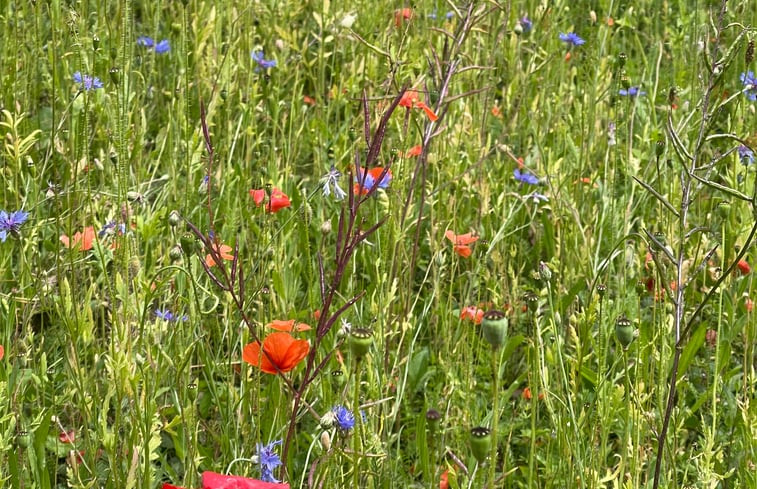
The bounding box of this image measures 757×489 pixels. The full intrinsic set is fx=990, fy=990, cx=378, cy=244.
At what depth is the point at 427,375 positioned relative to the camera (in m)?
2.13

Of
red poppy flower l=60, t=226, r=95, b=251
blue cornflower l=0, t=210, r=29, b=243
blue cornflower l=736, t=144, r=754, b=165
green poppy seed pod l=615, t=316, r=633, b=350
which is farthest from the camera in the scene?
blue cornflower l=736, t=144, r=754, b=165

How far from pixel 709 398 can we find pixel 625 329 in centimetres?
81

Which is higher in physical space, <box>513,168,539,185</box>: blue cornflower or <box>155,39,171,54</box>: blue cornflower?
<box>155,39,171,54</box>: blue cornflower

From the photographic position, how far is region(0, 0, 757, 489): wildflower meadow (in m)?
1.51

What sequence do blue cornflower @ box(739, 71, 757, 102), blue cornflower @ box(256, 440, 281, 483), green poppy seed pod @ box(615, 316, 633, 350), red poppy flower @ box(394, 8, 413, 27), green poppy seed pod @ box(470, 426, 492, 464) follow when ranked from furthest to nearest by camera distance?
blue cornflower @ box(739, 71, 757, 102)
red poppy flower @ box(394, 8, 413, 27)
blue cornflower @ box(256, 440, 281, 483)
green poppy seed pod @ box(615, 316, 633, 350)
green poppy seed pod @ box(470, 426, 492, 464)

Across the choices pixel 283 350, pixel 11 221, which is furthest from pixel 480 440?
pixel 11 221

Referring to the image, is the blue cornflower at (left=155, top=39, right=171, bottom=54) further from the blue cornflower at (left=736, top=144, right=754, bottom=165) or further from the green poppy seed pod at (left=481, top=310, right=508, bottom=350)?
the green poppy seed pod at (left=481, top=310, right=508, bottom=350)

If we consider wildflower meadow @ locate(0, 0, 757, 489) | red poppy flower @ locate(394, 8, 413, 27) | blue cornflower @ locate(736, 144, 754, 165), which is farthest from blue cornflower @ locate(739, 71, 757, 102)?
red poppy flower @ locate(394, 8, 413, 27)

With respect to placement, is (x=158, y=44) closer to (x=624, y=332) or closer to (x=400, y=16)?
(x=400, y=16)

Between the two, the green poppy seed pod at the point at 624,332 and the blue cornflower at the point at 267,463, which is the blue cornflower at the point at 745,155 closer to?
the green poppy seed pod at the point at 624,332

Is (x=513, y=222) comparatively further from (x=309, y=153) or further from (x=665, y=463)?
(x=665, y=463)

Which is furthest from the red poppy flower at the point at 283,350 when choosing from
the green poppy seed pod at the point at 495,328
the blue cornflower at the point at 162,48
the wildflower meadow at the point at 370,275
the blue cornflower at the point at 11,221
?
the blue cornflower at the point at 162,48

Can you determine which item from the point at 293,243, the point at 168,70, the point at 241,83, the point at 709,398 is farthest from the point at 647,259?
the point at 168,70

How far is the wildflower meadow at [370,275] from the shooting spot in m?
1.51
